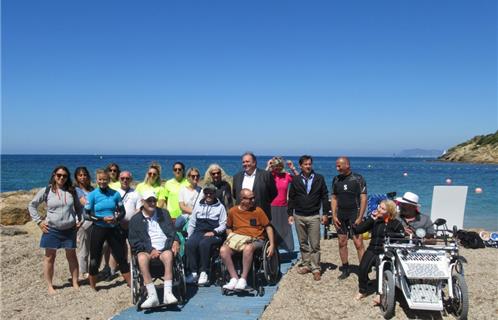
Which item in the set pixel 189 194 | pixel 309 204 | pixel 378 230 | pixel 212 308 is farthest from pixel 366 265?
pixel 189 194

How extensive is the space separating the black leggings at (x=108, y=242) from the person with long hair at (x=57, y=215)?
31cm

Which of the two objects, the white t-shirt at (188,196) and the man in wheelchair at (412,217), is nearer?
the man in wheelchair at (412,217)

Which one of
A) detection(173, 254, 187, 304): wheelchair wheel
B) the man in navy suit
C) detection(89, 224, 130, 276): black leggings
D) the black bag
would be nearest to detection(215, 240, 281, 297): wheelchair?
detection(173, 254, 187, 304): wheelchair wheel

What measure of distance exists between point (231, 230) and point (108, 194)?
159 cm

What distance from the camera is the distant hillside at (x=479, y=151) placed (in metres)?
61.8

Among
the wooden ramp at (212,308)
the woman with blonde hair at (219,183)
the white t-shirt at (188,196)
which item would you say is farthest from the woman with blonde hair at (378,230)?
the white t-shirt at (188,196)

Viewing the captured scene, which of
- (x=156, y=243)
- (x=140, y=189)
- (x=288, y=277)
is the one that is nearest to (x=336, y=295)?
(x=288, y=277)

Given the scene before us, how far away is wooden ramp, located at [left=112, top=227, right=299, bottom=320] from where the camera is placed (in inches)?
175

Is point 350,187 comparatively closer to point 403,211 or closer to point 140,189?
point 403,211

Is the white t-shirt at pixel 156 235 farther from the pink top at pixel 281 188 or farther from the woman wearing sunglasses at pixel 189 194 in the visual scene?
the pink top at pixel 281 188

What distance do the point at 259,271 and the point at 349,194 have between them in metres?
1.52

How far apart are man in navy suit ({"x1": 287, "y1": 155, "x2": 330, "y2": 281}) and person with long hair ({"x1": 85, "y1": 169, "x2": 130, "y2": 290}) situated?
2.27 metres

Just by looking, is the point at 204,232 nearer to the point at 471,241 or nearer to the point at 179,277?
the point at 179,277

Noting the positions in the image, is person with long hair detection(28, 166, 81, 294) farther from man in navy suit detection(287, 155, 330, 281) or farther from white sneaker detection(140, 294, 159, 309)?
man in navy suit detection(287, 155, 330, 281)
